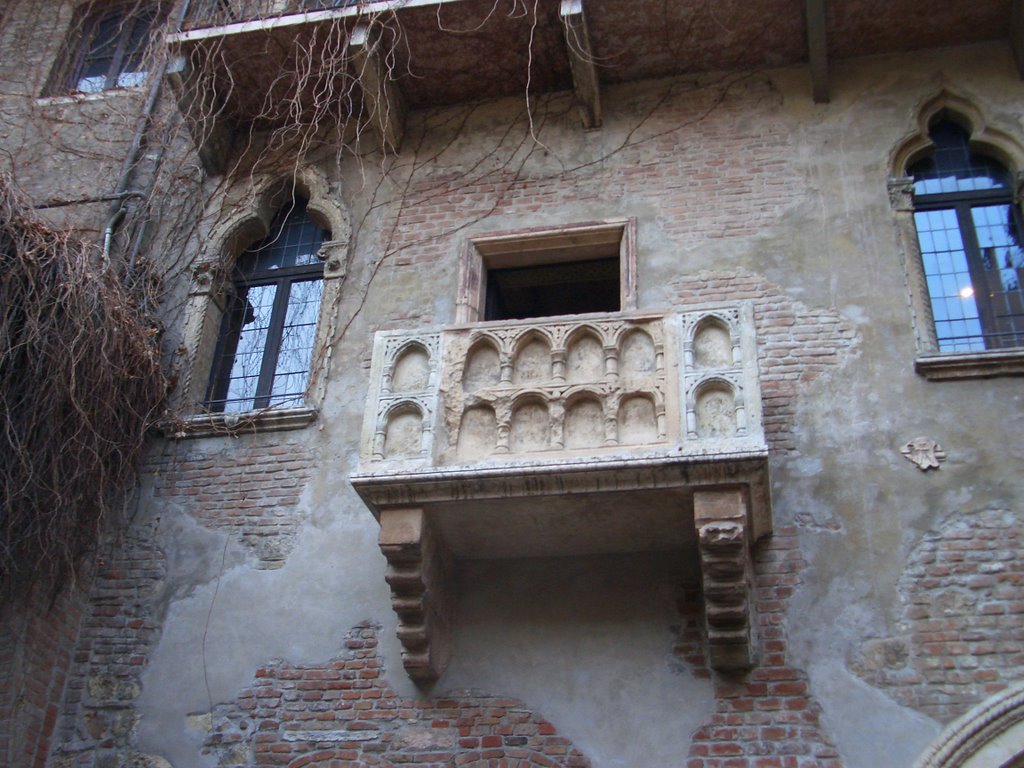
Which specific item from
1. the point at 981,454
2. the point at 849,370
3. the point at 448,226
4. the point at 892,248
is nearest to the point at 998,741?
the point at 981,454

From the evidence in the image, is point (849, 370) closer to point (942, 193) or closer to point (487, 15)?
point (942, 193)

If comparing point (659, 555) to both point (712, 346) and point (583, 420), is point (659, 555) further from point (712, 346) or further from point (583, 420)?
point (712, 346)

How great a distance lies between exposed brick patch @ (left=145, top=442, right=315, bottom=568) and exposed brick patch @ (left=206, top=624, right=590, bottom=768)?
31.6 inches

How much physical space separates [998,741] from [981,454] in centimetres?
161

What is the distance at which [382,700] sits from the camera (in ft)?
20.2

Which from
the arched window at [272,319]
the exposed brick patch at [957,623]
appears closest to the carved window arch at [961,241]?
the exposed brick patch at [957,623]

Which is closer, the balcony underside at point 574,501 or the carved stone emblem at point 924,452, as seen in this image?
the balcony underside at point 574,501

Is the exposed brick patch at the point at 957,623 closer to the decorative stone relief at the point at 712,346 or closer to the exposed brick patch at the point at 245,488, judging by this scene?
the decorative stone relief at the point at 712,346

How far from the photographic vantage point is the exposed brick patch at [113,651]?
21.0 ft

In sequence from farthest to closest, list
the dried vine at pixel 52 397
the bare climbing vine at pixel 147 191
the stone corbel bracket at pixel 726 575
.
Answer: the bare climbing vine at pixel 147 191, the dried vine at pixel 52 397, the stone corbel bracket at pixel 726 575

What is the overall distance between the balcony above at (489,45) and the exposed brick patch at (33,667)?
3.69 meters

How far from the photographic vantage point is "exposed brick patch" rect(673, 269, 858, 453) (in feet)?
21.8

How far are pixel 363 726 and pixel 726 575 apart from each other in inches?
84.8

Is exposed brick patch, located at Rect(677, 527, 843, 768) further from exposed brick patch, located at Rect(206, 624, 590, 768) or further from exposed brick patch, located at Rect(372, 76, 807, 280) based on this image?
exposed brick patch, located at Rect(372, 76, 807, 280)
